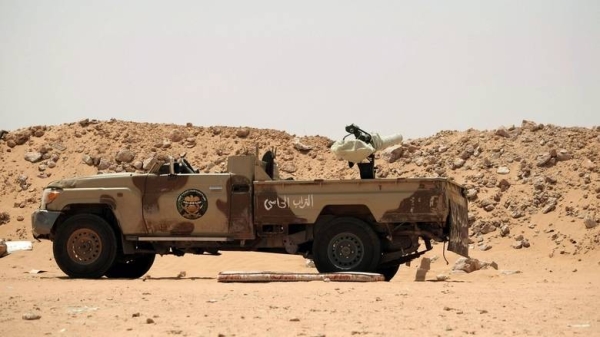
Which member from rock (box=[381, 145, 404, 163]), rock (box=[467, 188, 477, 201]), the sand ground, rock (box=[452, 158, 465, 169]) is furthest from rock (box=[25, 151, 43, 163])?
the sand ground

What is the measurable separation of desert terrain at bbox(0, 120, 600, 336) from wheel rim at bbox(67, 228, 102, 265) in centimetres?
48

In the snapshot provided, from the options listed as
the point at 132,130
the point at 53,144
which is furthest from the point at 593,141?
the point at 53,144

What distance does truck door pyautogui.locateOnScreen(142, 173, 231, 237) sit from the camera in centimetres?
1473

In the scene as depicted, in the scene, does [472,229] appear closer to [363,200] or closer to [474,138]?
[474,138]

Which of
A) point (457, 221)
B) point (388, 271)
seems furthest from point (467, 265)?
point (457, 221)

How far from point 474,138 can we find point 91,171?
12435 mm

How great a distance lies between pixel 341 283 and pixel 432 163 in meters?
18.0

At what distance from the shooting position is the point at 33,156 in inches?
1314

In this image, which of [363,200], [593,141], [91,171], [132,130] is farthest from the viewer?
[132,130]

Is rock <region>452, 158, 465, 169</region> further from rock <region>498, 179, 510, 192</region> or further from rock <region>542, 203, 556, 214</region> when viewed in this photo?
rock <region>542, 203, 556, 214</region>

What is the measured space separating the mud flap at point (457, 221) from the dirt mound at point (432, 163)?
27.1ft

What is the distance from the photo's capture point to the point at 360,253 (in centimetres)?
1424

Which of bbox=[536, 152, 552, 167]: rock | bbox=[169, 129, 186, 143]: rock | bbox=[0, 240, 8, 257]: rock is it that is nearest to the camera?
bbox=[0, 240, 8, 257]: rock

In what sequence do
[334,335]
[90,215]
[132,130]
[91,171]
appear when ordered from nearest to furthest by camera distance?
[334,335], [90,215], [91,171], [132,130]
